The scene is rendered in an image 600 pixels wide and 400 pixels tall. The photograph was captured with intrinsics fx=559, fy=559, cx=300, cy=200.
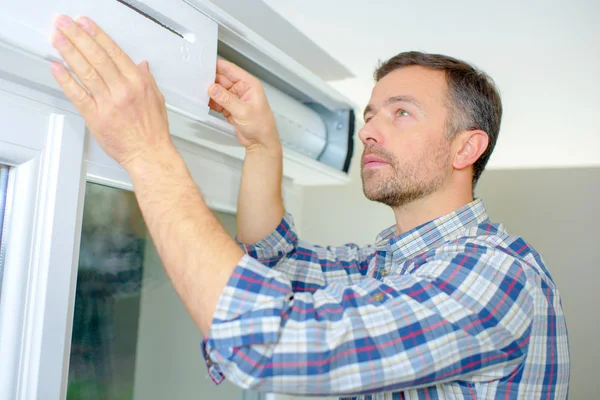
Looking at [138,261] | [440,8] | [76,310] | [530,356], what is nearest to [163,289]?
[138,261]

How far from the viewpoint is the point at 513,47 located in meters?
1.68

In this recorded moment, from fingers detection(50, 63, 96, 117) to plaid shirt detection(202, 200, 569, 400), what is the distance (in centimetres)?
32

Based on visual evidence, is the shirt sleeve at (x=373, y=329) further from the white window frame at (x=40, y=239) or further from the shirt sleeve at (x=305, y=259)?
the shirt sleeve at (x=305, y=259)

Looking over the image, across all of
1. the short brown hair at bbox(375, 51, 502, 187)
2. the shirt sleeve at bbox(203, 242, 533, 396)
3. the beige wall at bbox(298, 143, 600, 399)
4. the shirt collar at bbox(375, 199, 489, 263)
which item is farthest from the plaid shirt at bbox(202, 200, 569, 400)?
the beige wall at bbox(298, 143, 600, 399)

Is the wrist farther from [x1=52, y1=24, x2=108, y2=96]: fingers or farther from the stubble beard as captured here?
the stubble beard

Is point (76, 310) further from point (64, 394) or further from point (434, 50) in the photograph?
point (434, 50)

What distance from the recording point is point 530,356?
3.16 feet

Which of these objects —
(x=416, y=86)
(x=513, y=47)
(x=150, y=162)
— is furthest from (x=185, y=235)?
(x=513, y=47)

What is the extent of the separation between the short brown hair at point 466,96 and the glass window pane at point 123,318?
740mm

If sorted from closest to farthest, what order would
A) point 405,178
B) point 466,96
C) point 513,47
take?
1. point 405,178
2. point 466,96
3. point 513,47

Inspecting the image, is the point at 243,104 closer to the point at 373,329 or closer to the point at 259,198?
the point at 259,198

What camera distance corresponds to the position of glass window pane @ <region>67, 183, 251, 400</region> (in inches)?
40.6

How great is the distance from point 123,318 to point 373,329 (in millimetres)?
572

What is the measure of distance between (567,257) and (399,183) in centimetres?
81
